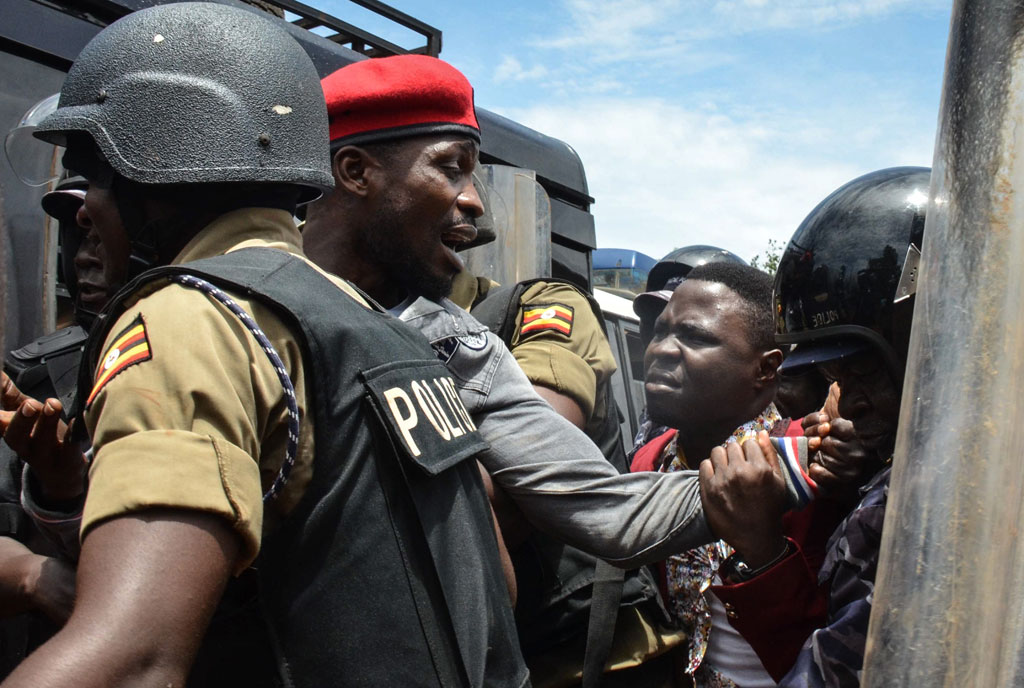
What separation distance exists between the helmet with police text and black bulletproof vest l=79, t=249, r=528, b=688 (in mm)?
205

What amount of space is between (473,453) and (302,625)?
394 mm

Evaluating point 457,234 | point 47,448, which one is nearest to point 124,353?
point 47,448

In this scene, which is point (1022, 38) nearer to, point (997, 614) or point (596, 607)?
point (997, 614)

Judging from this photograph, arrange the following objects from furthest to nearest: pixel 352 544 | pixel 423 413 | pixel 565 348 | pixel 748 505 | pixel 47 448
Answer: pixel 565 348, pixel 748 505, pixel 47 448, pixel 423 413, pixel 352 544

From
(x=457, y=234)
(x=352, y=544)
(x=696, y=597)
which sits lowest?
(x=696, y=597)

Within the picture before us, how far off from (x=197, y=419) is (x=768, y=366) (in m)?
2.43

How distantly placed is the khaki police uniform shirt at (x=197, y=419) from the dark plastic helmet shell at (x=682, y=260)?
505cm

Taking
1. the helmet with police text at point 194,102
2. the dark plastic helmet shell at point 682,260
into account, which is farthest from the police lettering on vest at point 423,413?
the dark plastic helmet shell at point 682,260

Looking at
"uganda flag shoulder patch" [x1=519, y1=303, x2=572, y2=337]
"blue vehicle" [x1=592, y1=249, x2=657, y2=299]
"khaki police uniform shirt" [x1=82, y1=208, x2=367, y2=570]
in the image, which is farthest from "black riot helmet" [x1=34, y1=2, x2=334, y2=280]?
"blue vehicle" [x1=592, y1=249, x2=657, y2=299]

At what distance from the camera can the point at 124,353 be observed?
1.29 m

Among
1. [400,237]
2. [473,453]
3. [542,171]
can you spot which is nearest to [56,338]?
[400,237]

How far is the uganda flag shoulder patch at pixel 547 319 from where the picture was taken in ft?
8.98

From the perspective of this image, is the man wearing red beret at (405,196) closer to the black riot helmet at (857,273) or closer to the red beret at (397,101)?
the red beret at (397,101)

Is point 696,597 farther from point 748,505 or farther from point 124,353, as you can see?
point 124,353
